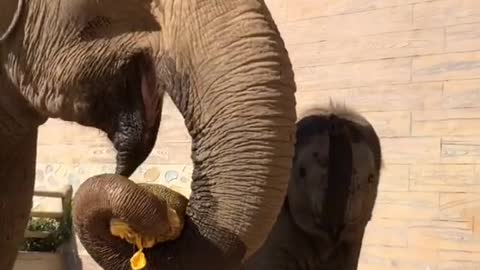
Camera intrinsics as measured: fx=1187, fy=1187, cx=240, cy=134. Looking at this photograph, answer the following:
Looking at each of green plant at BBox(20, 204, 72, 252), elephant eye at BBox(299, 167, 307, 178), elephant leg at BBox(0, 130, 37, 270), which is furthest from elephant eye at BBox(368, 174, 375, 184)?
green plant at BBox(20, 204, 72, 252)

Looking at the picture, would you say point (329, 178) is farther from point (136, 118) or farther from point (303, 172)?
point (136, 118)

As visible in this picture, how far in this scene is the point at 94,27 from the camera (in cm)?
145

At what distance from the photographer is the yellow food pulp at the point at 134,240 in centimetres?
129

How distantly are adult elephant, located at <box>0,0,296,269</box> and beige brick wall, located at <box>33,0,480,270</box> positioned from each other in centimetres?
153

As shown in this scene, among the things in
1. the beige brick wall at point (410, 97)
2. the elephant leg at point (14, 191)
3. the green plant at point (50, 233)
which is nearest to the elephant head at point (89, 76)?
the elephant leg at point (14, 191)

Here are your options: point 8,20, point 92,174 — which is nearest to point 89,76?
point 8,20

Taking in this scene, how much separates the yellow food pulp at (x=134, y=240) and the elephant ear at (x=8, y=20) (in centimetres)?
37

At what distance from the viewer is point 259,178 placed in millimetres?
1276

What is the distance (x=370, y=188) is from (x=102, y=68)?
1153 mm

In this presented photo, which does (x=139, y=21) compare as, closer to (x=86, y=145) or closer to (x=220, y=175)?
(x=220, y=175)

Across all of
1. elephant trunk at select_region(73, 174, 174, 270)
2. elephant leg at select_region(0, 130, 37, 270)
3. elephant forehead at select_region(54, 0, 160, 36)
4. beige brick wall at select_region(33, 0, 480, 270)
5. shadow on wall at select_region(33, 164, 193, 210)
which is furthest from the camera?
shadow on wall at select_region(33, 164, 193, 210)

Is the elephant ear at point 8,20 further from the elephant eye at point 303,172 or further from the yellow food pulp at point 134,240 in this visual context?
the elephant eye at point 303,172

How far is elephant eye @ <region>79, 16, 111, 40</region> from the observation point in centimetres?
144

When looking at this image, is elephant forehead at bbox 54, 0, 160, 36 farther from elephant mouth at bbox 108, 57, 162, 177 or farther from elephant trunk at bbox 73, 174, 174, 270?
elephant trunk at bbox 73, 174, 174, 270
